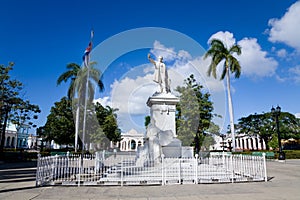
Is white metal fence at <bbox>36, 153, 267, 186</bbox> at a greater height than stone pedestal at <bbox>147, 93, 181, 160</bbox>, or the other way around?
stone pedestal at <bbox>147, 93, 181, 160</bbox>

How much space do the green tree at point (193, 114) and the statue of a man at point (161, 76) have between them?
8726mm

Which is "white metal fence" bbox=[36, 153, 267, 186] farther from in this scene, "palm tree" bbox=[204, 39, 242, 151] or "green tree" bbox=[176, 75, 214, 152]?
"palm tree" bbox=[204, 39, 242, 151]

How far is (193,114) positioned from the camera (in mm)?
22516

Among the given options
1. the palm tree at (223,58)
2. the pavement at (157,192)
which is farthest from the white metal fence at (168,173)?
the palm tree at (223,58)

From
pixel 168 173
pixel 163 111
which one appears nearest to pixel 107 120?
pixel 163 111

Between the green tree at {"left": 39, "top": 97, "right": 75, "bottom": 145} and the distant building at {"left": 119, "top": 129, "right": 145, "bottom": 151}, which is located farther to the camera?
the distant building at {"left": 119, "top": 129, "right": 145, "bottom": 151}

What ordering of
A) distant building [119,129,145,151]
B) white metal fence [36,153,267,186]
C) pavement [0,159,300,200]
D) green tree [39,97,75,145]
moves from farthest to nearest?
distant building [119,129,145,151] < green tree [39,97,75,145] < white metal fence [36,153,267,186] < pavement [0,159,300,200]

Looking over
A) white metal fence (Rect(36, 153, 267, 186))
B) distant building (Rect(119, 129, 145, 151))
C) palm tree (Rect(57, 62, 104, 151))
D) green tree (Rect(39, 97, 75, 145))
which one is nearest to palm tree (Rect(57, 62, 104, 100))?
palm tree (Rect(57, 62, 104, 151))

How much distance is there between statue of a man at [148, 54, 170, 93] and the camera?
14526 millimetres

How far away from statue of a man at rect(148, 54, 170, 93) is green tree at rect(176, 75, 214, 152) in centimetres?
873

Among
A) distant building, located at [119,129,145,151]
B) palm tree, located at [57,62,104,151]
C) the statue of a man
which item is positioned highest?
palm tree, located at [57,62,104,151]

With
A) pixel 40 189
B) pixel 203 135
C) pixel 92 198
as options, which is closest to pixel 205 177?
pixel 92 198

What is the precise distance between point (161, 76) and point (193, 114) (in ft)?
30.5

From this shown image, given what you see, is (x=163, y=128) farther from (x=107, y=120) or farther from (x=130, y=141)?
(x=130, y=141)
